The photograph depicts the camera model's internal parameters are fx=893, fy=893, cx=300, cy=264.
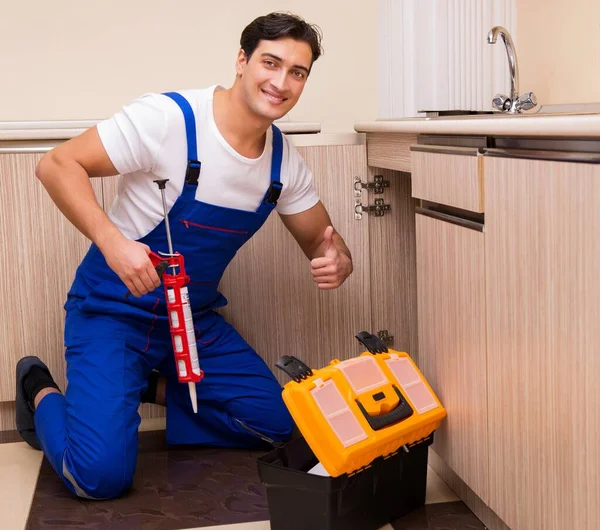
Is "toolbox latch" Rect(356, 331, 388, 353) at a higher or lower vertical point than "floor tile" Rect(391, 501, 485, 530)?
higher

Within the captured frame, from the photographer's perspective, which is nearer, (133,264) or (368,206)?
(133,264)

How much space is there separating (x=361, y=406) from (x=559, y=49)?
4.79ft

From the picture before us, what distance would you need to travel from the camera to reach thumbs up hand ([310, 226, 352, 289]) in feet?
6.80

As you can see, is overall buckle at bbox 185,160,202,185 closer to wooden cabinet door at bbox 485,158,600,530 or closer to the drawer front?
the drawer front

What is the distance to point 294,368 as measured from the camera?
1645 mm

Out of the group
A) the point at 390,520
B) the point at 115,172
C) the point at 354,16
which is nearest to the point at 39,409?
the point at 115,172

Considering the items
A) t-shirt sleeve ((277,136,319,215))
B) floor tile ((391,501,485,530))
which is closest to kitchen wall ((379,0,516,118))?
t-shirt sleeve ((277,136,319,215))

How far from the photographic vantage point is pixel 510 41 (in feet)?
7.28

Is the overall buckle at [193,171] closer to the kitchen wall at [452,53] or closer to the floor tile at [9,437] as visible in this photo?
the kitchen wall at [452,53]

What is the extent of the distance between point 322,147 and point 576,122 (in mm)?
1258

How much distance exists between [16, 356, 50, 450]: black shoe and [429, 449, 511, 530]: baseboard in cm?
100

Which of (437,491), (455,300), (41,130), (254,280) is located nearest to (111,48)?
(41,130)

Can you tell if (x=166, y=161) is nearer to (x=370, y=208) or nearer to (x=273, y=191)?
(x=273, y=191)

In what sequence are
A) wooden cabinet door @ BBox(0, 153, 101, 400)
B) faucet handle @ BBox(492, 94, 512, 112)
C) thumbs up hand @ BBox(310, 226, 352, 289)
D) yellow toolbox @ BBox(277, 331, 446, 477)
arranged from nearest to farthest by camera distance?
yellow toolbox @ BBox(277, 331, 446, 477) → thumbs up hand @ BBox(310, 226, 352, 289) → faucet handle @ BBox(492, 94, 512, 112) → wooden cabinet door @ BBox(0, 153, 101, 400)
